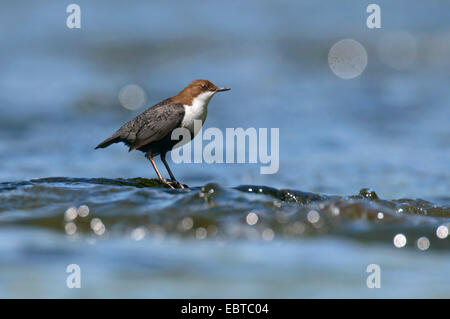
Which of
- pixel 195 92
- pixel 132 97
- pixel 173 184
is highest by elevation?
pixel 132 97

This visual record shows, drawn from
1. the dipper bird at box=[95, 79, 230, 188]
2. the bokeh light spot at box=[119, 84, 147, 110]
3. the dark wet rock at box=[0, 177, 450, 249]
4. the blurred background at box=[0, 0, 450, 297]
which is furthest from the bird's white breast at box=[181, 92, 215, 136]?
the bokeh light spot at box=[119, 84, 147, 110]

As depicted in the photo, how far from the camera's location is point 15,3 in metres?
20.2

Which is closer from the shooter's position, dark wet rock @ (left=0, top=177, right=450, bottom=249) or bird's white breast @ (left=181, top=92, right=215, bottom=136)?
dark wet rock @ (left=0, top=177, right=450, bottom=249)

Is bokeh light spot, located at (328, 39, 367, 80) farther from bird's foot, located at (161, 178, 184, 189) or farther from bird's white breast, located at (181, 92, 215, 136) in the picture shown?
bird's foot, located at (161, 178, 184, 189)

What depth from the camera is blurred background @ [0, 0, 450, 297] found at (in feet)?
15.1

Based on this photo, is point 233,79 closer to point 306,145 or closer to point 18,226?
point 306,145

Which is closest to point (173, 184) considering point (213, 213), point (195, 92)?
point (195, 92)

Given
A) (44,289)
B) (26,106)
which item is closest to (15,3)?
(26,106)

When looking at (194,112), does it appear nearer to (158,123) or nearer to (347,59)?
(158,123)

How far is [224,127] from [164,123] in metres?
4.86

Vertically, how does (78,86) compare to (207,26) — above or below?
below

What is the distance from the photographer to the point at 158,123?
6.80 m

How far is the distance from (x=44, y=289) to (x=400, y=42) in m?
15.5

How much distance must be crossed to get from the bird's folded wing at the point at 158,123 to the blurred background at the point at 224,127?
2.92 ft
